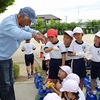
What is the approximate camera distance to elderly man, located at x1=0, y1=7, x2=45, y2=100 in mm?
4164

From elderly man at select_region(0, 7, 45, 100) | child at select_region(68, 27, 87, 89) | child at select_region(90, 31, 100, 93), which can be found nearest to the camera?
elderly man at select_region(0, 7, 45, 100)

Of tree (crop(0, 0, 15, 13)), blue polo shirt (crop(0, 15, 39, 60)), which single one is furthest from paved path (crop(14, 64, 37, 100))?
tree (crop(0, 0, 15, 13))

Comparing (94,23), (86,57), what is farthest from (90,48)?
(94,23)

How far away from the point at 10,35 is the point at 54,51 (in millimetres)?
2003

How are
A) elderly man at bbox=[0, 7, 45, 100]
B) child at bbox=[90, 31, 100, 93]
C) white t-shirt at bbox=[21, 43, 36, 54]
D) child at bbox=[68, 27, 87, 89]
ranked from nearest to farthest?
elderly man at bbox=[0, 7, 45, 100] → child at bbox=[68, 27, 87, 89] → child at bbox=[90, 31, 100, 93] → white t-shirt at bbox=[21, 43, 36, 54]

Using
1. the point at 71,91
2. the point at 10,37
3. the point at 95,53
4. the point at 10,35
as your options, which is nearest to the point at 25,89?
the point at 95,53

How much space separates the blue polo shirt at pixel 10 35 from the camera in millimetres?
4137

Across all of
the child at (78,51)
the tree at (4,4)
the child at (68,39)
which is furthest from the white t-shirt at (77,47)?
the tree at (4,4)

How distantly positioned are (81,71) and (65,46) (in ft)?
2.06

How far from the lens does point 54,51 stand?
613cm

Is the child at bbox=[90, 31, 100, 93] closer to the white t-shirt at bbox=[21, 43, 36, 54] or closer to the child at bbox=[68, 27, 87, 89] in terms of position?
the child at bbox=[68, 27, 87, 89]

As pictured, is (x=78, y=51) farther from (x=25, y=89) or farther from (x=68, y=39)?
(x=25, y=89)

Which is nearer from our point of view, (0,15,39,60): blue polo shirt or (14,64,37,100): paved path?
(0,15,39,60): blue polo shirt

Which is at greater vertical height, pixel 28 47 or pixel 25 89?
pixel 28 47
